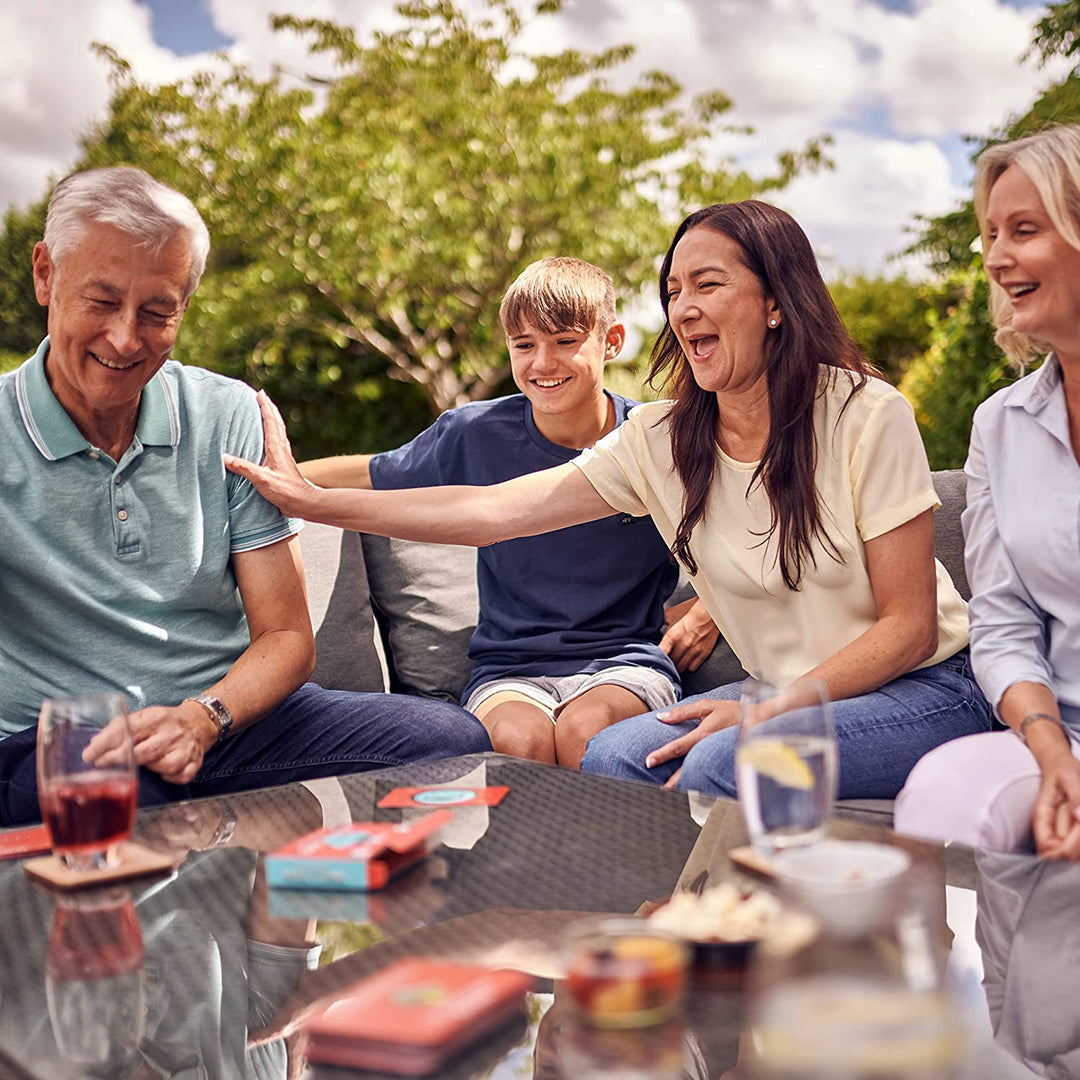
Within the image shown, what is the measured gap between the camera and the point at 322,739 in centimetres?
225

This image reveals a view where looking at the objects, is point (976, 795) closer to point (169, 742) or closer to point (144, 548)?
point (169, 742)

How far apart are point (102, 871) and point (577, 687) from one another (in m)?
1.43

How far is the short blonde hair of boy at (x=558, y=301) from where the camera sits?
281 cm

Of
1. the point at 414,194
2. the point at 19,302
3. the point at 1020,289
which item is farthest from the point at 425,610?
the point at 19,302

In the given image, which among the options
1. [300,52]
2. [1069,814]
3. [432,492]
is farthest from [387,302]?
[1069,814]

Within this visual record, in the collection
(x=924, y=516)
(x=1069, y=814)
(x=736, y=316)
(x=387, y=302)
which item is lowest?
(x=1069, y=814)

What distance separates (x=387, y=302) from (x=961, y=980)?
832cm

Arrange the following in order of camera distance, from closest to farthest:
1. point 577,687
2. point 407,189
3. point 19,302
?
point 577,687 → point 407,189 → point 19,302

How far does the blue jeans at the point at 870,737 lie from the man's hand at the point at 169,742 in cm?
71

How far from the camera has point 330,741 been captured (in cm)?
225

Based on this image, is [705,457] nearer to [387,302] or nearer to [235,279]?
[387,302]

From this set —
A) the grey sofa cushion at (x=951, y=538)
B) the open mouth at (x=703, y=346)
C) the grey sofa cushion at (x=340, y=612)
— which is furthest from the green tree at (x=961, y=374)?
the grey sofa cushion at (x=340, y=612)

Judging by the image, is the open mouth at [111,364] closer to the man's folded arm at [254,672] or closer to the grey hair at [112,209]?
the grey hair at [112,209]

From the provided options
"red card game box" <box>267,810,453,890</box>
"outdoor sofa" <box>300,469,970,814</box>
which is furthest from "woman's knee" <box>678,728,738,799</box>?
"outdoor sofa" <box>300,469,970,814</box>
